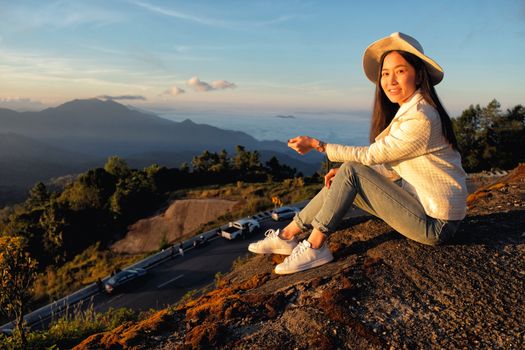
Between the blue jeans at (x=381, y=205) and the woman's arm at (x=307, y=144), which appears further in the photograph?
the woman's arm at (x=307, y=144)

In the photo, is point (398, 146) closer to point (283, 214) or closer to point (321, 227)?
Answer: point (321, 227)

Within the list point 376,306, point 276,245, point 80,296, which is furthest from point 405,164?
point 80,296

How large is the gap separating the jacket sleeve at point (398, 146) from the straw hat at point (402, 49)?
0.44 m

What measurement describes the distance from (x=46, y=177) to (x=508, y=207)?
7452 inches

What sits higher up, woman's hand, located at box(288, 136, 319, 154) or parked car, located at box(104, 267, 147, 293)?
woman's hand, located at box(288, 136, 319, 154)

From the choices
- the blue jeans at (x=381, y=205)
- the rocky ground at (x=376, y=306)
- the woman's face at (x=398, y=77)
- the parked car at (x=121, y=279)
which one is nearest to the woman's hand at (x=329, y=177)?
the blue jeans at (x=381, y=205)

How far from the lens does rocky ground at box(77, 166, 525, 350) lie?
250cm

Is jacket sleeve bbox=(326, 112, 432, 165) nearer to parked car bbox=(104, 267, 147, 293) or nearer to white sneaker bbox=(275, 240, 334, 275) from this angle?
white sneaker bbox=(275, 240, 334, 275)

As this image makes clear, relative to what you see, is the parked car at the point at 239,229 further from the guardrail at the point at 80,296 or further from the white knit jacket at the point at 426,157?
the white knit jacket at the point at 426,157

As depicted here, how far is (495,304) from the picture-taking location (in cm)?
278

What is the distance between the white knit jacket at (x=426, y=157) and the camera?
3.03m

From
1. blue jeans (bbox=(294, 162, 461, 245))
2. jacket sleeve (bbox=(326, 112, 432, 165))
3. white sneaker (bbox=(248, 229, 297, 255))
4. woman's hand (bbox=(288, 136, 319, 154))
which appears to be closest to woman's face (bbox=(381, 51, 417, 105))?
jacket sleeve (bbox=(326, 112, 432, 165))

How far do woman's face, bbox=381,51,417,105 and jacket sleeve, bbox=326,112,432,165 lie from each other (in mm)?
260

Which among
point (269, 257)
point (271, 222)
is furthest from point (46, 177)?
point (269, 257)
